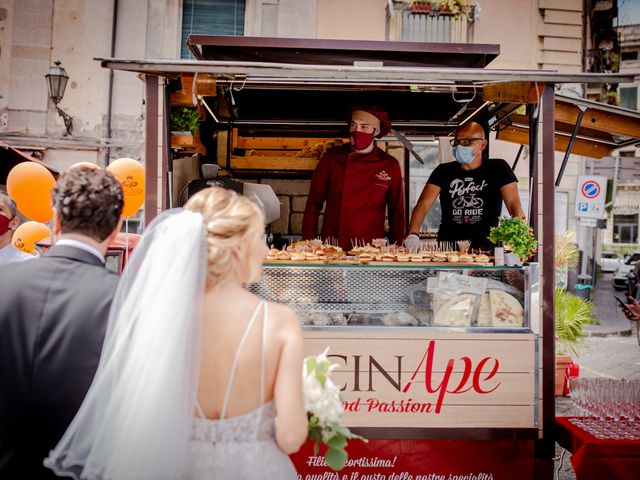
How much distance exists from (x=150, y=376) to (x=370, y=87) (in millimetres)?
3727

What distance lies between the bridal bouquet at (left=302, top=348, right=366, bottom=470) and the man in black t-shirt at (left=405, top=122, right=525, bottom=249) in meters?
2.98

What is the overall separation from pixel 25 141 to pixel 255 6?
5579 mm

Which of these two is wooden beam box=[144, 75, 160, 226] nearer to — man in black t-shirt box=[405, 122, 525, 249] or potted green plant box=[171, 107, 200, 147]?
potted green plant box=[171, 107, 200, 147]

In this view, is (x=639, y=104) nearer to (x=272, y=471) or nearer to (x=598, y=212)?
(x=598, y=212)

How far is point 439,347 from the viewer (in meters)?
3.85

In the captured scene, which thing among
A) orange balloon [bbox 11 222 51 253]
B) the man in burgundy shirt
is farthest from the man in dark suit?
orange balloon [bbox 11 222 51 253]

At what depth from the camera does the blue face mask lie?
4992mm

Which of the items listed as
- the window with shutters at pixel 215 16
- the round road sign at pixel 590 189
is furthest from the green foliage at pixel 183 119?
the round road sign at pixel 590 189

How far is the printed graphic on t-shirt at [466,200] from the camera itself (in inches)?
201

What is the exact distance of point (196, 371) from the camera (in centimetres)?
192

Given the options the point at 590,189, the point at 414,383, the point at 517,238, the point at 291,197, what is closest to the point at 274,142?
the point at 291,197

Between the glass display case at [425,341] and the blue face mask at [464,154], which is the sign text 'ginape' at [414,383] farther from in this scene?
the blue face mask at [464,154]

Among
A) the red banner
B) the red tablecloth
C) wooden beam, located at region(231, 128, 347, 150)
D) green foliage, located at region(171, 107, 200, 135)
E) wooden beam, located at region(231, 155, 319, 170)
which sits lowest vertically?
the red banner

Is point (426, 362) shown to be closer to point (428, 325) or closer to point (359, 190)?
point (428, 325)
